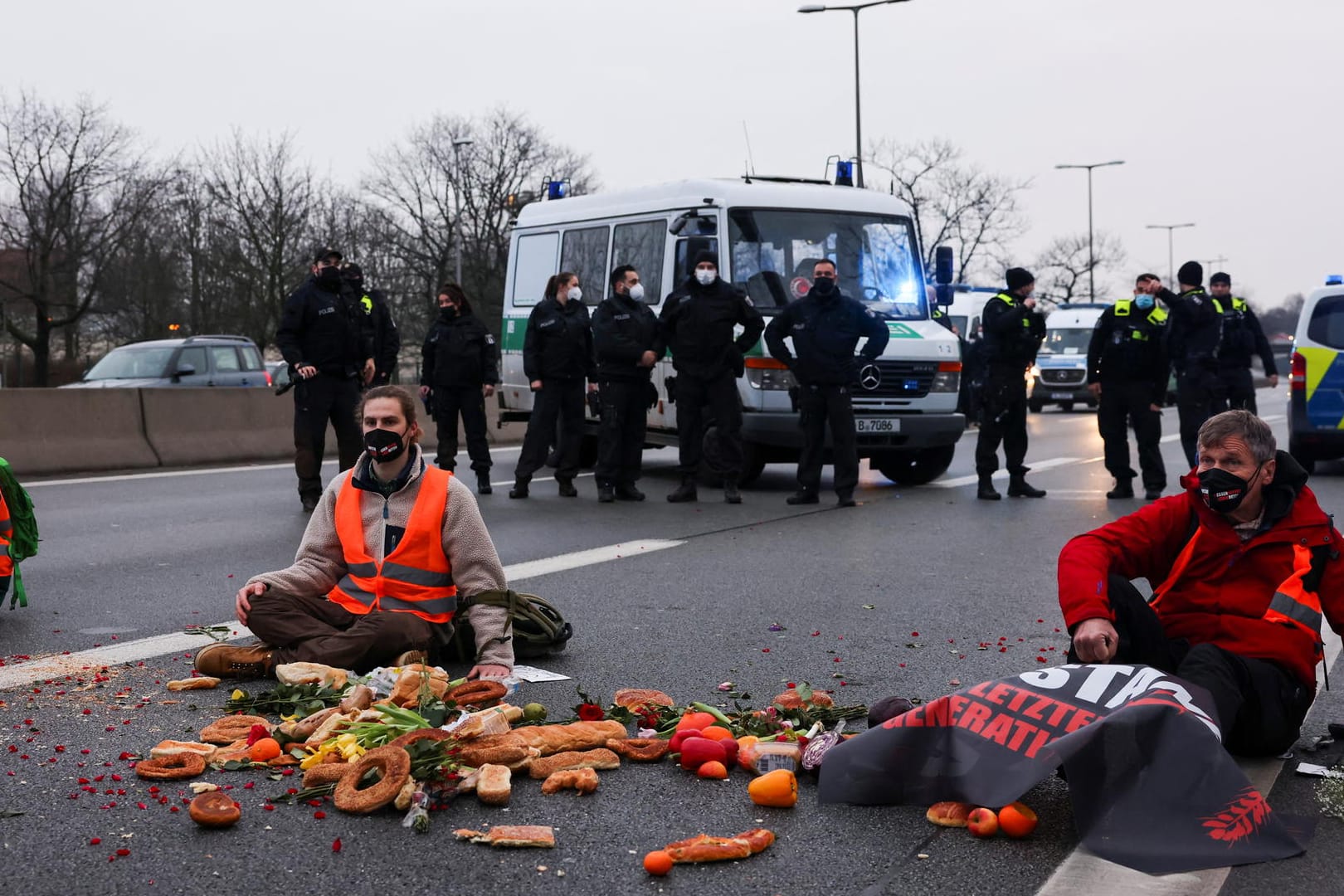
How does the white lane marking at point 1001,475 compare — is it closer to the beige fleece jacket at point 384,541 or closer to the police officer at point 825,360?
the police officer at point 825,360

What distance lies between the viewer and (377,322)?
12.6 metres

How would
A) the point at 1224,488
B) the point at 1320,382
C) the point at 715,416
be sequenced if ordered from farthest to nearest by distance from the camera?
the point at 1320,382 < the point at 715,416 < the point at 1224,488

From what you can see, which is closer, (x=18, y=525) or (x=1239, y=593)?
(x=1239, y=593)

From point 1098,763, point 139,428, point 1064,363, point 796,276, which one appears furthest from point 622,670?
point 1064,363

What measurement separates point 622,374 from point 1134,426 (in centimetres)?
419

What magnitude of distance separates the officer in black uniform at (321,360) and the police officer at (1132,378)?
19.3ft

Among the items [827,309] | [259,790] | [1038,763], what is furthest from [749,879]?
[827,309]

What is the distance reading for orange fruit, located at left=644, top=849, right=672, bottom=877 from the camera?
12.0 feet

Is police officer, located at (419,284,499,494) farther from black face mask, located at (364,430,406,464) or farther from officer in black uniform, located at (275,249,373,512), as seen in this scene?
black face mask, located at (364,430,406,464)

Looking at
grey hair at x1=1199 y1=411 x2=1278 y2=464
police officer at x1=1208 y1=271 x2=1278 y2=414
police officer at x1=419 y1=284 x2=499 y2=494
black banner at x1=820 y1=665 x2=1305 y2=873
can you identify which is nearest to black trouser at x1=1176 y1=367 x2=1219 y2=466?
police officer at x1=1208 y1=271 x2=1278 y2=414

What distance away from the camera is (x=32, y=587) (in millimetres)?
8312

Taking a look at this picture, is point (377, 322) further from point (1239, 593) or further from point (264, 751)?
point (1239, 593)

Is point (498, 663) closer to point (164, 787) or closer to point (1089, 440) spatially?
point (164, 787)

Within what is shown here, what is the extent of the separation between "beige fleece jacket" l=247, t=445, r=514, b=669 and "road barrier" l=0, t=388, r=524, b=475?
1020 centimetres
